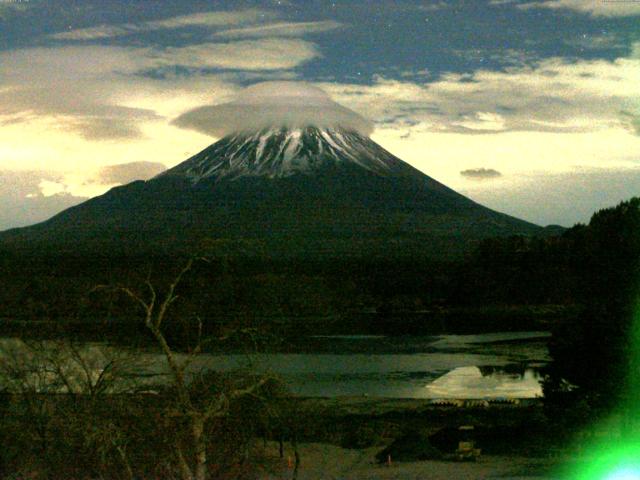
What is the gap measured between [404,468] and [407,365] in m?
16.5

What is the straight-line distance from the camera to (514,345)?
1490 inches

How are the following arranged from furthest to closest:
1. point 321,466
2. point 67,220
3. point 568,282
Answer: point 67,220
point 568,282
point 321,466

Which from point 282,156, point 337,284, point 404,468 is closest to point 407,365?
point 404,468

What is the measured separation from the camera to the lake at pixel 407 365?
25.1 metres

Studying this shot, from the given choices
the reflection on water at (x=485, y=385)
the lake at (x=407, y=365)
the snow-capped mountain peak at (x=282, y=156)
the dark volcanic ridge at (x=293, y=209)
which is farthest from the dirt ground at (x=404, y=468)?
the snow-capped mountain peak at (x=282, y=156)

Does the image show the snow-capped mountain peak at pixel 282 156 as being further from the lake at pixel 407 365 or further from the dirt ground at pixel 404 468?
the dirt ground at pixel 404 468

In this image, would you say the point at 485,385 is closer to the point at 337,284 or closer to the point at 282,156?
the point at 337,284

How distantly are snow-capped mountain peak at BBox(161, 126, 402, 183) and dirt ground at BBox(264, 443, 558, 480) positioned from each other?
84034 millimetres

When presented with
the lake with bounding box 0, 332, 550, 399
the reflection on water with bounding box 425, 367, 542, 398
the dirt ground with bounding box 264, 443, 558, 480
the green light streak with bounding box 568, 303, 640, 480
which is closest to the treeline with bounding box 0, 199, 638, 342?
the lake with bounding box 0, 332, 550, 399

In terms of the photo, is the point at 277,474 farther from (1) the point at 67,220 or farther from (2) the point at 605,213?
(1) the point at 67,220

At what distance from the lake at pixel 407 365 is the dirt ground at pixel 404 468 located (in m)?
3.51

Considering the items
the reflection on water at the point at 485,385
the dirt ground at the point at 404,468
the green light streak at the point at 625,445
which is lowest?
the reflection on water at the point at 485,385

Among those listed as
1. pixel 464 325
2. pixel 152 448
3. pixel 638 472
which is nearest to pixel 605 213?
pixel 464 325

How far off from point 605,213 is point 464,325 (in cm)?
951
